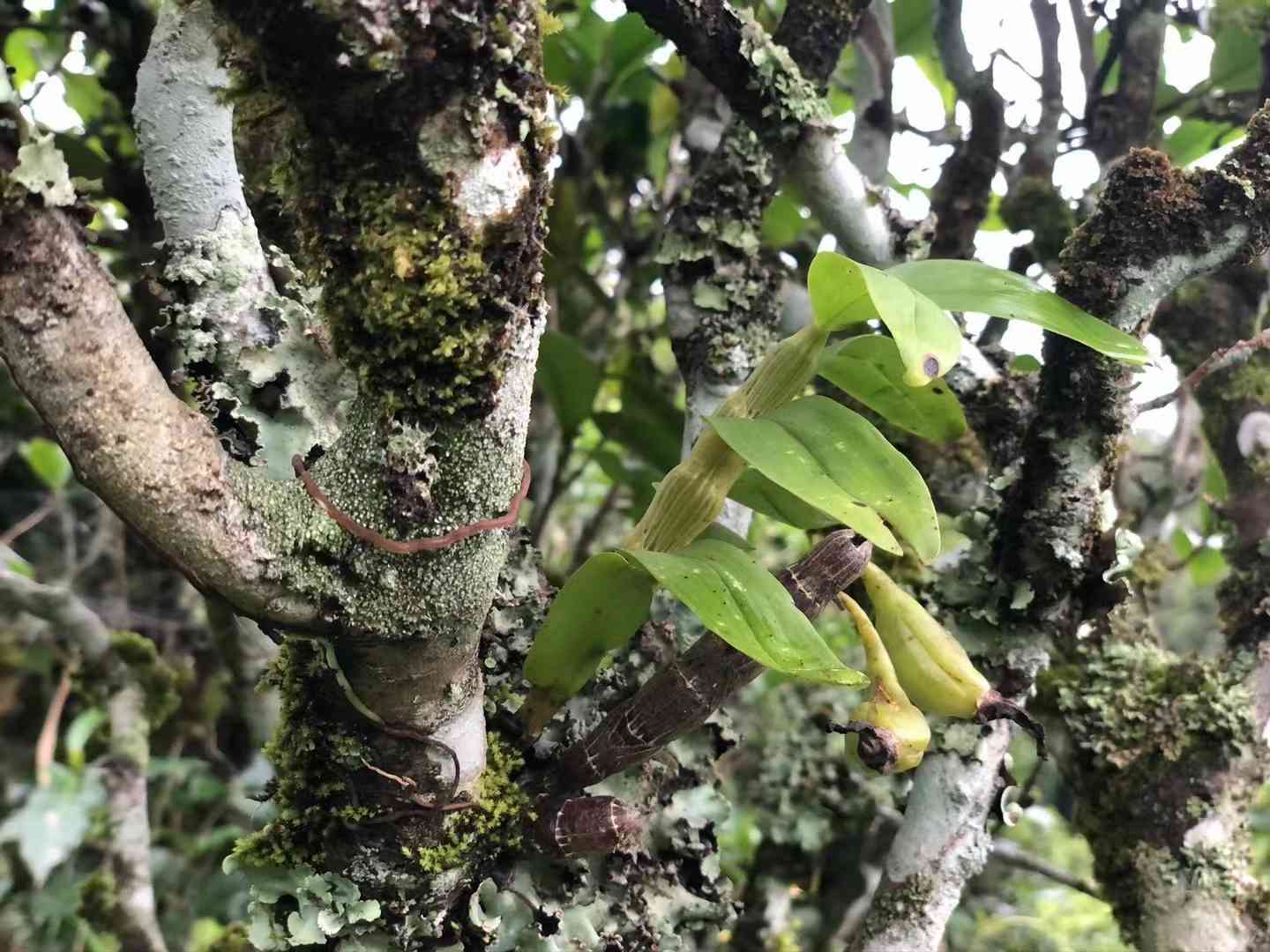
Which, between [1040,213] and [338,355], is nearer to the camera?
[338,355]

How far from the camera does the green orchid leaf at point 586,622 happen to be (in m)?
0.59

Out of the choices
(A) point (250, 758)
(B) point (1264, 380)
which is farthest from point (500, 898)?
(A) point (250, 758)

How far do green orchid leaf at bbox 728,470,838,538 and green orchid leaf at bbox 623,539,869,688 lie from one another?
12 centimetres

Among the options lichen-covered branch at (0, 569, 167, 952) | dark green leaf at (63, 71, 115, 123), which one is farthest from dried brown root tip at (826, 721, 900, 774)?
dark green leaf at (63, 71, 115, 123)

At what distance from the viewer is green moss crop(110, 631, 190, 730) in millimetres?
1245

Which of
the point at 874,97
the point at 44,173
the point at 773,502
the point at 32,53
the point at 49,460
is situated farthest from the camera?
the point at 49,460

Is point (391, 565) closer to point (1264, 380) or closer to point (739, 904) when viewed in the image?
point (739, 904)

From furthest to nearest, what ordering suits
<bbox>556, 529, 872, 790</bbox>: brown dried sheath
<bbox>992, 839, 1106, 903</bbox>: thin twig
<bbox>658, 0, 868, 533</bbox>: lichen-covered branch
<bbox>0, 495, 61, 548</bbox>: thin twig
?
1. <bbox>0, 495, 61, 548</bbox>: thin twig
2. <bbox>992, 839, 1106, 903</bbox>: thin twig
3. <bbox>658, 0, 868, 533</bbox>: lichen-covered branch
4. <bbox>556, 529, 872, 790</bbox>: brown dried sheath

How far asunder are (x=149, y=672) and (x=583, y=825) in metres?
0.90

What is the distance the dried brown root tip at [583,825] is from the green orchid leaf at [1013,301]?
39cm

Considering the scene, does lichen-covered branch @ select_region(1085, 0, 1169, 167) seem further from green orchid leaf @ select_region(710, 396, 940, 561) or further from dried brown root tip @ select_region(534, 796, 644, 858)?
dried brown root tip @ select_region(534, 796, 644, 858)

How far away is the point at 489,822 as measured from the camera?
2.02ft

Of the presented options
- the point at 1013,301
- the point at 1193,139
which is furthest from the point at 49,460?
the point at 1193,139

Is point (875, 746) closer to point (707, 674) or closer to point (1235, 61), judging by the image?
point (707, 674)
